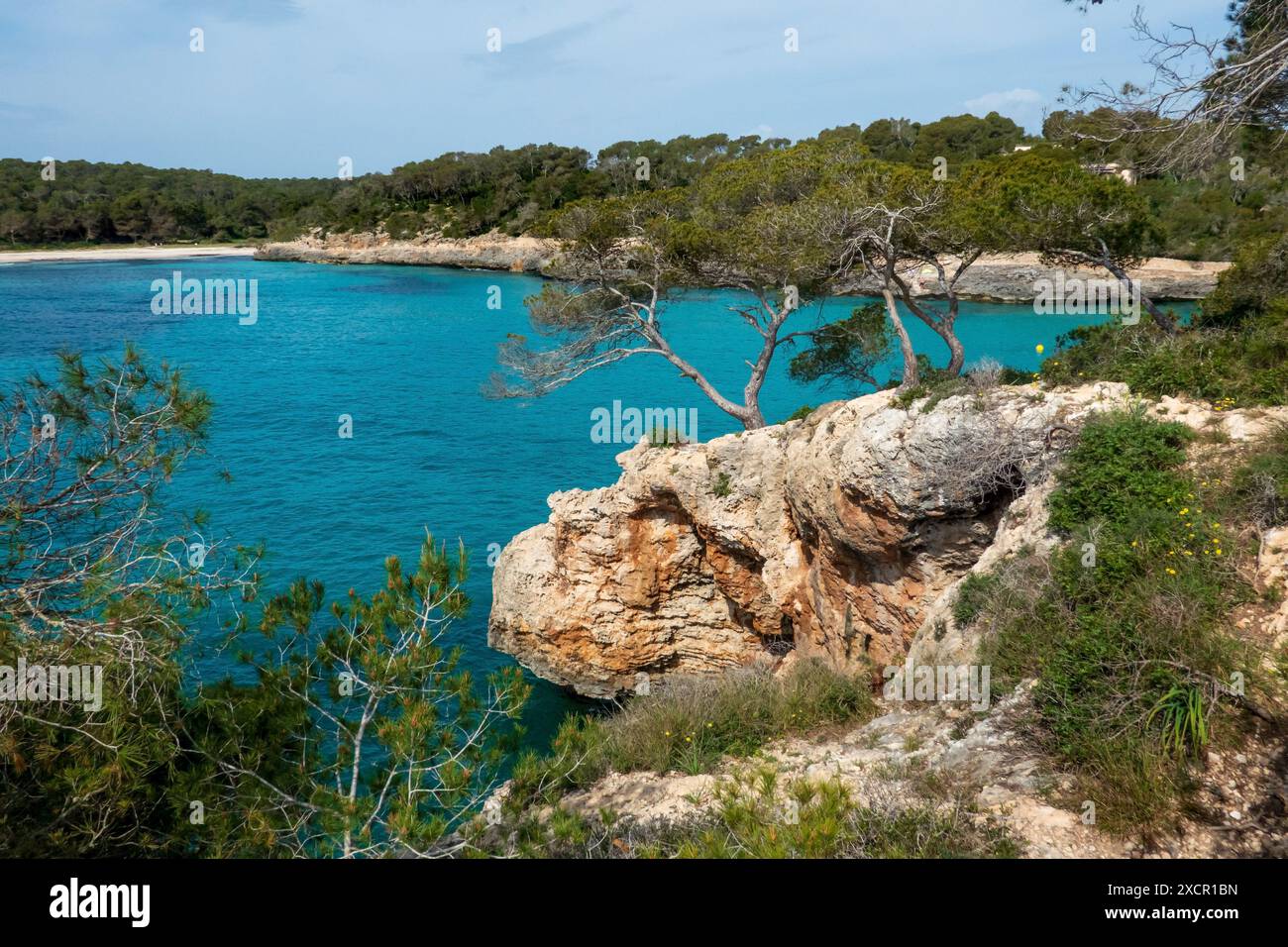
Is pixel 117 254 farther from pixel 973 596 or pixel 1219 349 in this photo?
Result: pixel 1219 349

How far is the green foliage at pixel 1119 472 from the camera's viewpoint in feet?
33.8

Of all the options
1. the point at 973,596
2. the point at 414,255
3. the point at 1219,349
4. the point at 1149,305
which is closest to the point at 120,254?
the point at 414,255

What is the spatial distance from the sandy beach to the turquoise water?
24782 mm

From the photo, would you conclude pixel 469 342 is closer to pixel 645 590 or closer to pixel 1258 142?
pixel 645 590

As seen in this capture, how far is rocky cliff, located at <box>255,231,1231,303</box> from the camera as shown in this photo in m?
57.8

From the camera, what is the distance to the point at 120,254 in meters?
98.2

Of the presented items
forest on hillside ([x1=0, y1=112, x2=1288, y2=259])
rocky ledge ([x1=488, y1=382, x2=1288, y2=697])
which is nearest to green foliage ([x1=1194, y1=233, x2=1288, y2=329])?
rocky ledge ([x1=488, y1=382, x2=1288, y2=697])

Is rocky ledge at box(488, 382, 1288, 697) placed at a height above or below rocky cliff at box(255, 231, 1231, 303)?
below

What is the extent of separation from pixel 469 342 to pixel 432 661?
46.5 meters

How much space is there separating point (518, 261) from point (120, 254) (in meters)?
46.9

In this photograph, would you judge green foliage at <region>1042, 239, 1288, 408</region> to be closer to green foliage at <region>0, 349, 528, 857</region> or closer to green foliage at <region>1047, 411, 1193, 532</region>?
green foliage at <region>1047, 411, 1193, 532</region>

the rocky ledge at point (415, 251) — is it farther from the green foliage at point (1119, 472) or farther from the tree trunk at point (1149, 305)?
the green foliage at point (1119, 472)

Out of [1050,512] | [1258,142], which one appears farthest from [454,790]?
[1258,142]

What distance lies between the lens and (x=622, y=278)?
22453mm
